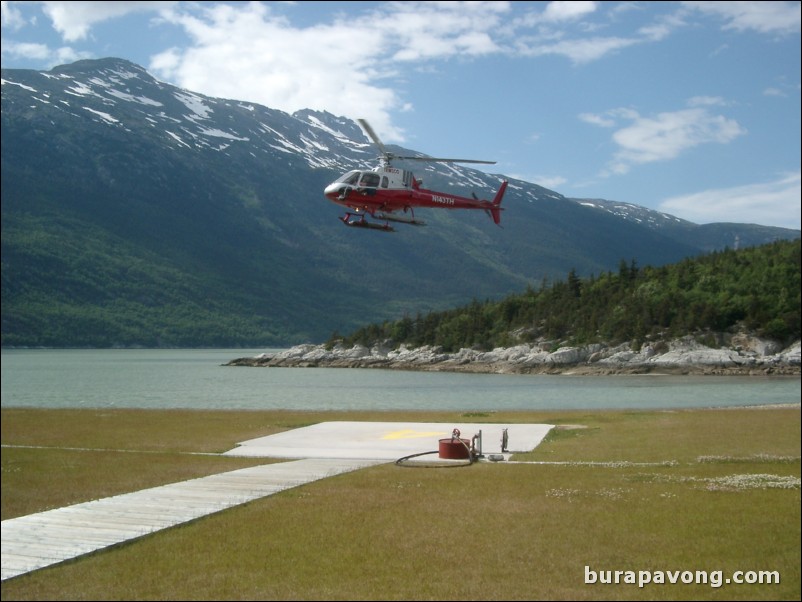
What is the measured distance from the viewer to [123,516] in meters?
16.0

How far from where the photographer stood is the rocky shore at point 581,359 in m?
106

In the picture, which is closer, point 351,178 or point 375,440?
point 351,178

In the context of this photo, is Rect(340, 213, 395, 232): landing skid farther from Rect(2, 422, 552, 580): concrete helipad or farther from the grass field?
Rect(2, 422, 552, 580): concrete helipad

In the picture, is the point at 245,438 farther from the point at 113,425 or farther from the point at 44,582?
the point at 44,582

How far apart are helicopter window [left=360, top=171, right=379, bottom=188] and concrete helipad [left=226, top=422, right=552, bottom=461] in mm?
10026

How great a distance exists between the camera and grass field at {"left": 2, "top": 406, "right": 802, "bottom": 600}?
11516mm

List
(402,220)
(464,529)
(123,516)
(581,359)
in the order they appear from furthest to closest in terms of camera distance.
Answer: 1. (581,359)
2. (402,220)
3. (123,516)
4. (464,529)

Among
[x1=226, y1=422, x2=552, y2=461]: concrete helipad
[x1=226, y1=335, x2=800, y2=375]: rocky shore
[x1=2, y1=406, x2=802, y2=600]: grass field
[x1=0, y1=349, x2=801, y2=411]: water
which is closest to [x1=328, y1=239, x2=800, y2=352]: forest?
[x1=226, y1=335, x2=800, y2=375]: rocky shore

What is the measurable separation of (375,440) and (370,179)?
45.8 ft

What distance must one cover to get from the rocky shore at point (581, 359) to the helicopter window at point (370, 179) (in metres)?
94.0

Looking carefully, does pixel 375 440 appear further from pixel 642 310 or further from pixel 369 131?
pixel 642 310

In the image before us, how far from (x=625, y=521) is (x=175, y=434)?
23.3 meters

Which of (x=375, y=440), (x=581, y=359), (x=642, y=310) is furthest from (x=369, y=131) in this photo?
(x=642, y=310)

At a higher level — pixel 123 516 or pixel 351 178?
pixel 351 178
